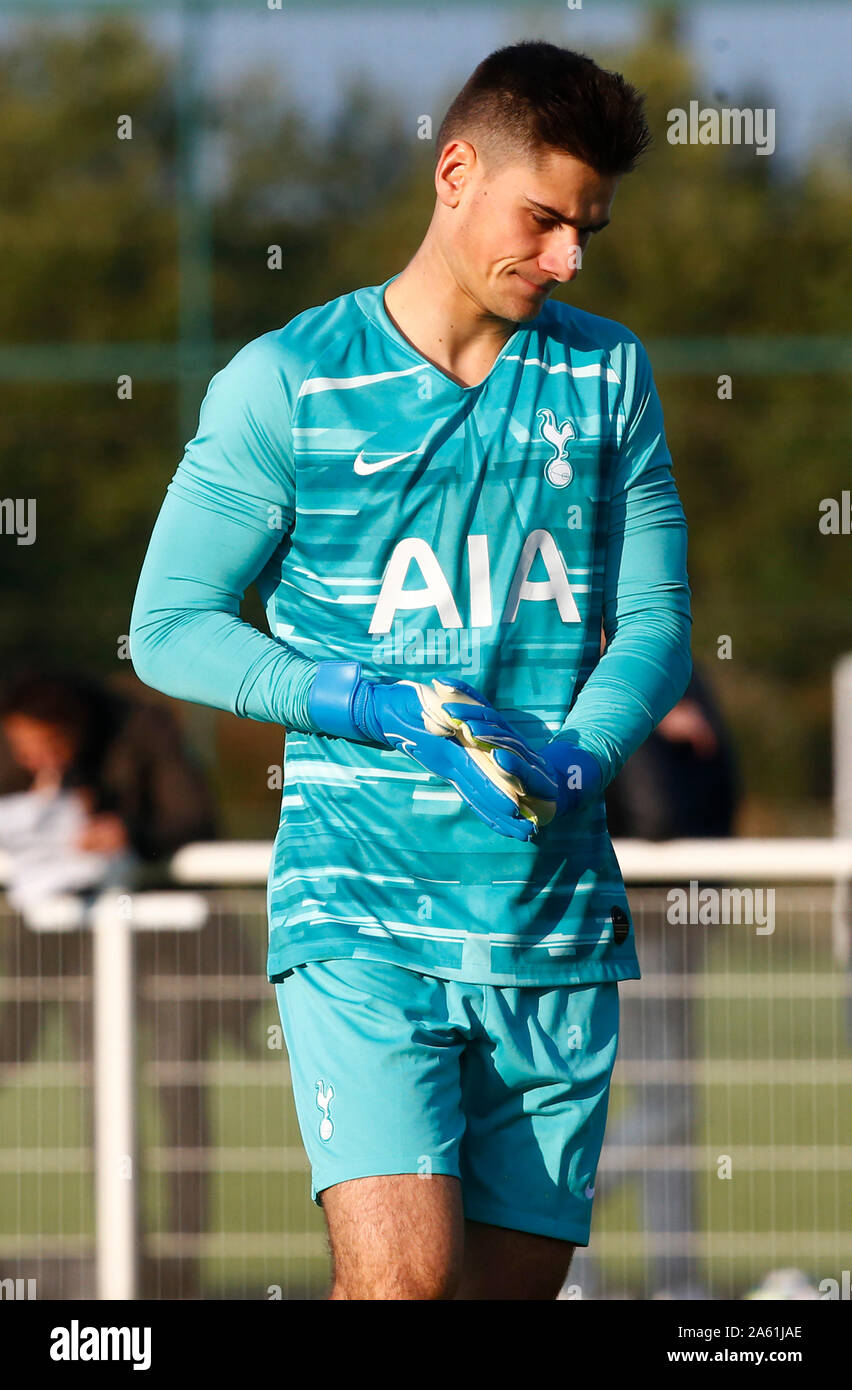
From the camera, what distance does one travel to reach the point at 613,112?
269cm

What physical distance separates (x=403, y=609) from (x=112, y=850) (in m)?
2.74

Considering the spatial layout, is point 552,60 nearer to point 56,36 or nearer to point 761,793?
point 761,793

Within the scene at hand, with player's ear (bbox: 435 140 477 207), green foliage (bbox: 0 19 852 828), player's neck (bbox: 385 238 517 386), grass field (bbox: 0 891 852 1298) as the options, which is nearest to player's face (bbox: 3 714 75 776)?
grass field (bbox: 0 891 852 1298)

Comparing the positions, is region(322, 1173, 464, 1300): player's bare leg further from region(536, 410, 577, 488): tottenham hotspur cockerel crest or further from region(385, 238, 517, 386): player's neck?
region(385, 238, 517, 386): player's neck

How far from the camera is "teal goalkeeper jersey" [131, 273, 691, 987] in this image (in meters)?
2.72

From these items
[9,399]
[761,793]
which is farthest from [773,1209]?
[9,399]

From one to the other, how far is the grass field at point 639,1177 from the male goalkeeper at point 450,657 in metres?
2.22

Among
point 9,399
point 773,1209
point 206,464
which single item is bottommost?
point 773,1209

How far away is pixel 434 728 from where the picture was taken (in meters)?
2.55

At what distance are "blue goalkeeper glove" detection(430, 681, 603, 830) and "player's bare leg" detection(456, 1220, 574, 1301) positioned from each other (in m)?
0.61

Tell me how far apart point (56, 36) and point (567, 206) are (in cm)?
1715

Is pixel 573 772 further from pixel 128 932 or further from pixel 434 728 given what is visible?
pixel 128 932

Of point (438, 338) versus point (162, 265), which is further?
point (162, 265)

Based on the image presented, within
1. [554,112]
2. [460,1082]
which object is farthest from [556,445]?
[460,1082]
